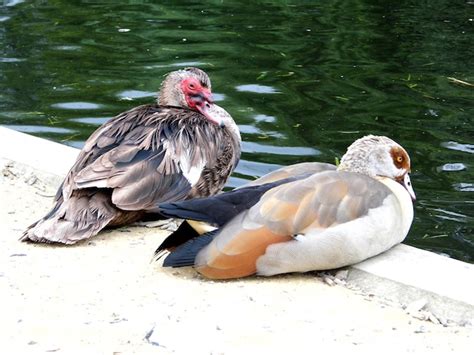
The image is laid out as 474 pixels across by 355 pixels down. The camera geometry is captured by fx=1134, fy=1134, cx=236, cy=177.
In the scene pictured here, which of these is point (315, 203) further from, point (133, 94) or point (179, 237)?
point (133, 94)

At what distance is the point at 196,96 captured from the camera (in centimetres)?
821

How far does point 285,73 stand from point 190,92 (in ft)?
13.3

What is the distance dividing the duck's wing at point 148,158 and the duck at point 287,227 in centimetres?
73

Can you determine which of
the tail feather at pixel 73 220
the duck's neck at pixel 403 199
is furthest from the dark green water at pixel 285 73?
the tail feather at pixel 73 220

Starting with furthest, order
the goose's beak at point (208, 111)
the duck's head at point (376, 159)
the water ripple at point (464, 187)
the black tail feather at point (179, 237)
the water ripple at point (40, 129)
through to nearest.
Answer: the water ripple at point (40, 129), the water ripple at point (464, 187), the goose's beak at point (208, 111), the duck's head at point (376, 159), the black tail feather at point (179, 237)

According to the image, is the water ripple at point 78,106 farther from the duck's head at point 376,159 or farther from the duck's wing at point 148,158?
the duck's head at point 376,159

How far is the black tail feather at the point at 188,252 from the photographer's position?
6207 millimetres

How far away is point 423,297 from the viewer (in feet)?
19.6

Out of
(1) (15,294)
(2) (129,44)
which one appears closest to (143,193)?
(1) (15,294)

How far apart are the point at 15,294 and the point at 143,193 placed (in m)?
1.41

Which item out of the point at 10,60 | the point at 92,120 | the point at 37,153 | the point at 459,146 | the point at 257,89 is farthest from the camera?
the point at 10,60

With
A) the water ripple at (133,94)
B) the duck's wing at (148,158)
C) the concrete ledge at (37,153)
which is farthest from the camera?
the water ripple at (133,94)

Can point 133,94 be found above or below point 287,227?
below

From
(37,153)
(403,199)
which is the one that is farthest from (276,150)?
(403,199)
